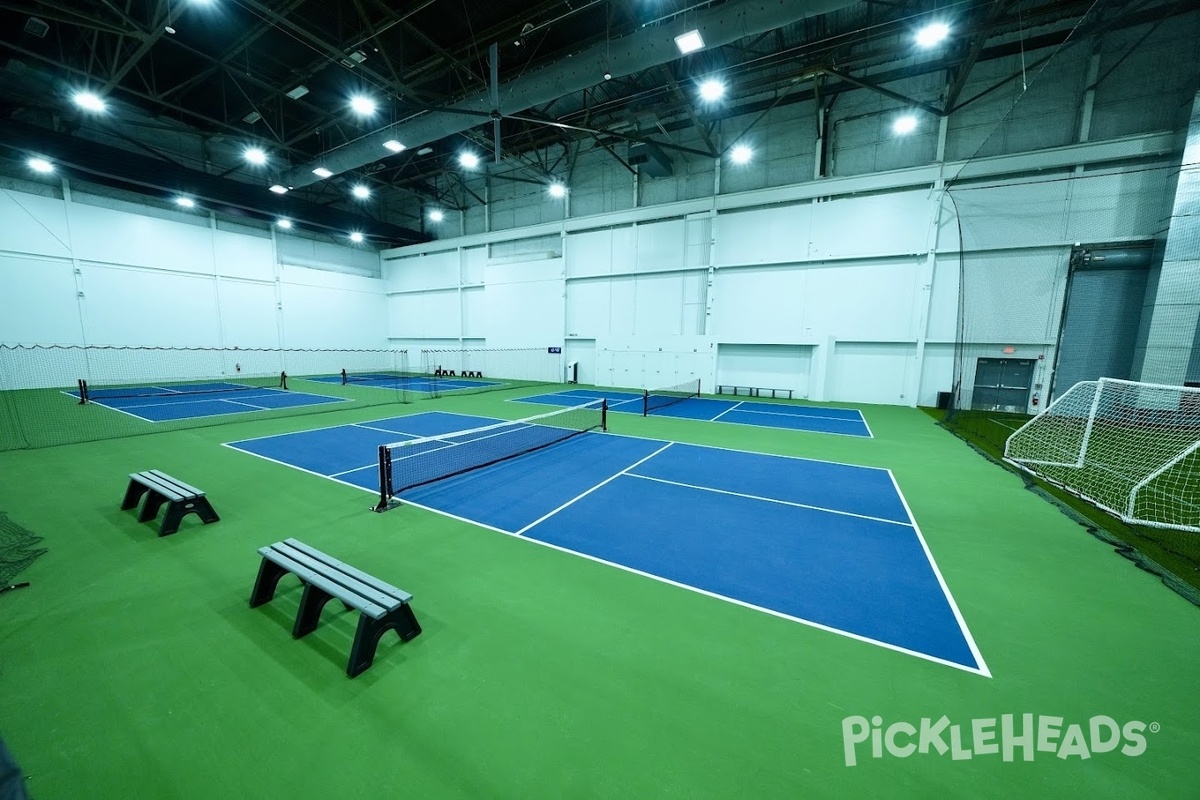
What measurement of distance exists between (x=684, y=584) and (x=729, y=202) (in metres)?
19.1

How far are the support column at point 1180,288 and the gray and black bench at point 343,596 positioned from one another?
20.9m

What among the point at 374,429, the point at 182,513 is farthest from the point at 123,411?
the point at 182,513

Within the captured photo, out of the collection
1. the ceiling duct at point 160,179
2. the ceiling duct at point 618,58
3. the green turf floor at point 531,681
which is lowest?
the green turf floor at point 531,681

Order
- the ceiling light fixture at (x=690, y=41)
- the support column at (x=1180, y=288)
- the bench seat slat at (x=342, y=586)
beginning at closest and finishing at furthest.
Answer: the bench seat slat at (x=342, y=586) < the ceiling light fixture at (x=690, y=41) < the support column at (x=1180, y=288)

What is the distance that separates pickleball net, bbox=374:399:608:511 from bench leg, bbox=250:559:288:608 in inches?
79.4

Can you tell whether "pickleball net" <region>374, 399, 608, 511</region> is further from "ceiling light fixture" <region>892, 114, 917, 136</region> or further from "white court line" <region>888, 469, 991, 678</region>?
"ceiling light fixture" <region>892, 114, 917, 136</region>

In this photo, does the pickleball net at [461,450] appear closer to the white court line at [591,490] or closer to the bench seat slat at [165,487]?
the white court line at [591,490]

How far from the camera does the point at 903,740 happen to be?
8.74 ft

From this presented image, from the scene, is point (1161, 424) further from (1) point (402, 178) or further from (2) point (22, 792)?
(1) point (402, 178)

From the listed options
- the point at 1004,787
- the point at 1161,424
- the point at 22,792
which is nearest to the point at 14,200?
the point at 22,792

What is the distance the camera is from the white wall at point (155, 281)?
17594 mm

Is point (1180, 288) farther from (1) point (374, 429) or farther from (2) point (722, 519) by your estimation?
(1) point (374, 429)

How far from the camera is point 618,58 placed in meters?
12.0

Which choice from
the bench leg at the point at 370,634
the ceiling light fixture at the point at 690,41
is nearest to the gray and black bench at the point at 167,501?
the bench leg at the point at 370,634
